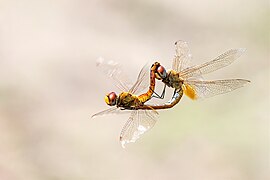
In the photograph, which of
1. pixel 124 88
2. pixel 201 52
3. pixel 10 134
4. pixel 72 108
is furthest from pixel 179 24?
pixel 124 88

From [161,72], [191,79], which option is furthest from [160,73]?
[191,79]

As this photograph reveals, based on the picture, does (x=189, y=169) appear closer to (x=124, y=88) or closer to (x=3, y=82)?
(x=3, y=82)

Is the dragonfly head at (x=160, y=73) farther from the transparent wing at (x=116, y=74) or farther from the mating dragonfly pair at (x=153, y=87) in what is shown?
the transparent wing at (x=116, y=74)

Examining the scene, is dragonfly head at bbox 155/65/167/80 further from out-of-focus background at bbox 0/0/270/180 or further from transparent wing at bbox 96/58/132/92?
out-of-focus background at bbox 0/0/270/180

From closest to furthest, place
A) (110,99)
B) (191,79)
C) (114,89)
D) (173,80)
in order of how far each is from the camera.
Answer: (110,99) → (173,80) → (191,79) → (114,89)

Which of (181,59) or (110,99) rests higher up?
(181,59)

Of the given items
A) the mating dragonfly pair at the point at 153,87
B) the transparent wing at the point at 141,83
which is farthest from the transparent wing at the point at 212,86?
the transparent wing at the point at 141,83

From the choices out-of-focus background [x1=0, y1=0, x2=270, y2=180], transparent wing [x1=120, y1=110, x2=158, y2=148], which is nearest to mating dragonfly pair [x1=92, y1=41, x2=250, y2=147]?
transparent wing [x1=120, y1=110, x2=158, y2=148]

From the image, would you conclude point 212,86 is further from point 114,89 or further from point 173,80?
point 114,89
